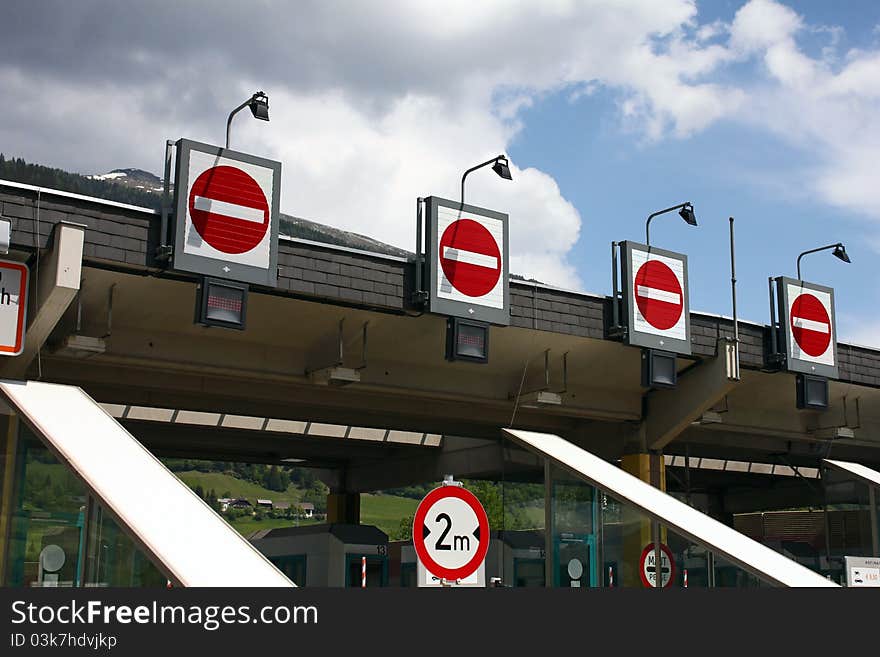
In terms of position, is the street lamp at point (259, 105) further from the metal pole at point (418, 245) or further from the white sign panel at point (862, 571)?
the white sign panel at point (862, 571)

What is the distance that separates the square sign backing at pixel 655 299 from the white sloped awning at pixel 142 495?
42.6 ft

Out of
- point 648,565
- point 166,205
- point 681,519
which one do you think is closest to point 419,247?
point 166,205

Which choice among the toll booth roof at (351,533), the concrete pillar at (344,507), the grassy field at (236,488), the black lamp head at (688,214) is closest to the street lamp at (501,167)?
the black lamp head at (688,214)

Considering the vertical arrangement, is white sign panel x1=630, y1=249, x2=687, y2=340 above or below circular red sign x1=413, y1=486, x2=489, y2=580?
above

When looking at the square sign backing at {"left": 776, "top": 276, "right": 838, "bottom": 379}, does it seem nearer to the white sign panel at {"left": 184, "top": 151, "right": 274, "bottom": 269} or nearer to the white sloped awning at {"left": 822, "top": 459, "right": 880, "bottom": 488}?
the white sloped awning at {"left": 822, "top": 459, "right": 880, "bottom": 488}

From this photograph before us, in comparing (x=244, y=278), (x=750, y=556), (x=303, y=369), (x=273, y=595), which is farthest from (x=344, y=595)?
(x=303, y=369)

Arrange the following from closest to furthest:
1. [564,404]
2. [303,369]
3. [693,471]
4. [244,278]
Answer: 1. [244,278]
2. [303,369]
3. [564,404]
4. [693,471]

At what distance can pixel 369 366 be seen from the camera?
19.5 m

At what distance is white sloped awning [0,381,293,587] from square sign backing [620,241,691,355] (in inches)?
511

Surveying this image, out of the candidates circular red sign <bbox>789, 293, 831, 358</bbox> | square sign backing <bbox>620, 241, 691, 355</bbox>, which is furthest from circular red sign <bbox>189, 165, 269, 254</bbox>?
circular red sign <bbox>789, 293, 831, 358</bbox>

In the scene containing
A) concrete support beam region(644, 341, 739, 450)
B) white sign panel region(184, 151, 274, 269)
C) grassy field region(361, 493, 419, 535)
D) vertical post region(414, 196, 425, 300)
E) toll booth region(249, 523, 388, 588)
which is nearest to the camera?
white sign panel region(184, 151, 274, 269)

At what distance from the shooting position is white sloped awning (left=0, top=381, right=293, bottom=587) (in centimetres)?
561

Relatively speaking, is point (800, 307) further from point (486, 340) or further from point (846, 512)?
point (486, 340)

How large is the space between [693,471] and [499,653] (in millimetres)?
32155
